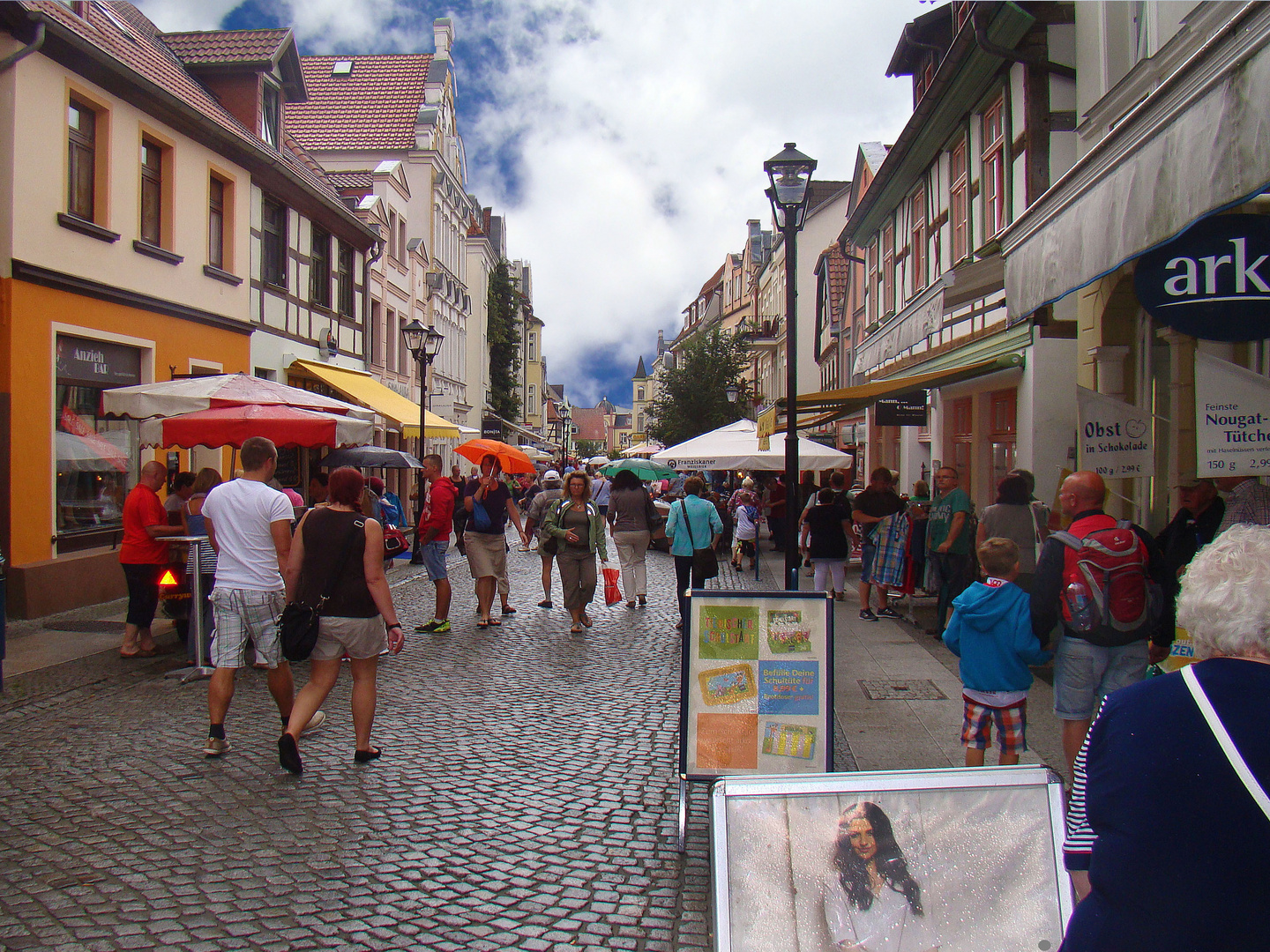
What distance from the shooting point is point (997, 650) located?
15.1ft

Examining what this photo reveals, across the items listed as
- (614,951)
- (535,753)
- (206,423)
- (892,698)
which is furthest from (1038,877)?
(206,423)

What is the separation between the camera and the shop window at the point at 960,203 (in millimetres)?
14500

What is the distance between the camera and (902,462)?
20688mm

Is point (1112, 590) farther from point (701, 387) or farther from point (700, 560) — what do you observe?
point (701, 387)

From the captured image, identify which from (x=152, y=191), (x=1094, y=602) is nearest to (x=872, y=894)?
(x=1094, y=602)

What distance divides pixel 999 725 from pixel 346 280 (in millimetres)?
21133

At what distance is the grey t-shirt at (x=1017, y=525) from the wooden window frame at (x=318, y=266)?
629 inches

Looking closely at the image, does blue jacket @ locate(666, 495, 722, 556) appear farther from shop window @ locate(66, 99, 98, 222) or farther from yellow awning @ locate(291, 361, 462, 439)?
yellow awning @ locate(291, 361, 462, 439)

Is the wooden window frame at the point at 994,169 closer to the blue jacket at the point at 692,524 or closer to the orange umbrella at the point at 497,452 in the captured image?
the blue jacket at the point at 692,524

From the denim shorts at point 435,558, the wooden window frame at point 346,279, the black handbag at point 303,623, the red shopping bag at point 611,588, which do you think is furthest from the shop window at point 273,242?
the black handbag at point 303,623

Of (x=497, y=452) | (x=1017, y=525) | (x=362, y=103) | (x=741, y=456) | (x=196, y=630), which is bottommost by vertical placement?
(x=196, y=630)

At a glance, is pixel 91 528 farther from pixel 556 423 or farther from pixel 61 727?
pixel 556 423

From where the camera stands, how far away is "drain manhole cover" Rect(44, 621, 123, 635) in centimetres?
969

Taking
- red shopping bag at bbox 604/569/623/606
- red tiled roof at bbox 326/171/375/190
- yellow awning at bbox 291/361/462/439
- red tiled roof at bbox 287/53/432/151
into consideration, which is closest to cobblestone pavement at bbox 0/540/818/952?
red shopping bag at bbox 604/569/623/606
